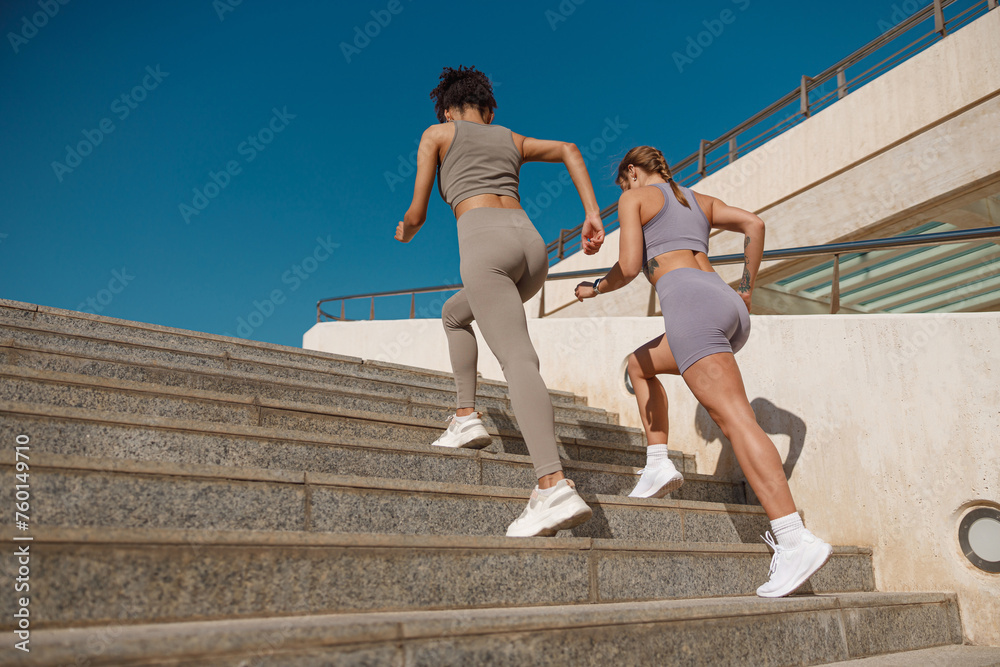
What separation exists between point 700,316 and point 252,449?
193 cm

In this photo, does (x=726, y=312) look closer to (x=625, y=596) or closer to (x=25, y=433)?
(x=625, y=596)

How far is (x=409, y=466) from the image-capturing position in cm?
299

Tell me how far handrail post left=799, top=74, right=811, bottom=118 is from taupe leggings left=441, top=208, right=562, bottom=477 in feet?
28.2

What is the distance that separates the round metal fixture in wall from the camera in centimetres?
321

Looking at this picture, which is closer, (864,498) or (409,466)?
(409,466)

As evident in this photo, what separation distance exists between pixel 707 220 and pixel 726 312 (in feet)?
2.33

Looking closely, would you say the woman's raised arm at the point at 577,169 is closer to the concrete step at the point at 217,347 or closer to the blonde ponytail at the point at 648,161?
the blonde ponytail at the point at 648,161

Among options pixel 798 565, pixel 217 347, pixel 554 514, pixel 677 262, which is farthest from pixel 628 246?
pixel 217 347

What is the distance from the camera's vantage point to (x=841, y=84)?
9.45 meters

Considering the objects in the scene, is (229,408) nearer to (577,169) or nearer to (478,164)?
(478,164)

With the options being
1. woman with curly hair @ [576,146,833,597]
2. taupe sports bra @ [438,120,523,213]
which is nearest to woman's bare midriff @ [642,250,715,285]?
woman with curly hair @ [576,146,833,597]

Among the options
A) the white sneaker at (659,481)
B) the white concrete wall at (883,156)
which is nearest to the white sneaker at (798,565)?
the white sneaker at (659,481)

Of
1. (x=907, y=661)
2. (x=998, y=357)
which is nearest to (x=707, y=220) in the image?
(x=998, y=357)

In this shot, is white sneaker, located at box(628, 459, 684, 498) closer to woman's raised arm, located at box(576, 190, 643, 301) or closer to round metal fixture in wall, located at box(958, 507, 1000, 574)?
woman's raised arm, located at box(576, 190, 643, 301)
